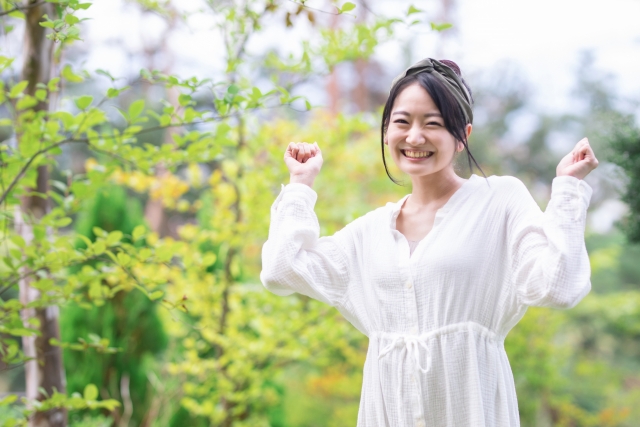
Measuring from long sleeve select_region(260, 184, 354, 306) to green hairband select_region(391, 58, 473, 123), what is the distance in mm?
357

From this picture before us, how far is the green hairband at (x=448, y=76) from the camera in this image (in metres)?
1.24

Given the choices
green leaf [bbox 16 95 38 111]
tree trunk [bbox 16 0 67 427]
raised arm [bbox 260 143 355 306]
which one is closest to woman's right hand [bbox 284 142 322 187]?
raised arm [bbox 260 143 355 306]

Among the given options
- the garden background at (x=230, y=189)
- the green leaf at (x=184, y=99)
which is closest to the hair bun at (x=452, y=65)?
the garden background at (x=230, y=189)

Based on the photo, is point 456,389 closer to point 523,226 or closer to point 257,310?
point 523,226

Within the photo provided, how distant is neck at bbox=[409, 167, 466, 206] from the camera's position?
1.31 meters

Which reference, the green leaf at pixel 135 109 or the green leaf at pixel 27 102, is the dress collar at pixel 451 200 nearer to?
the green leaf at pixel 135 109

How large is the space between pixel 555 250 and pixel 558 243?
0.01 meters

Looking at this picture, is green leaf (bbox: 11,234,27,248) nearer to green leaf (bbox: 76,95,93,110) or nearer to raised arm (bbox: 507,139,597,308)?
green leaf (bbox: 76,95,93,110)

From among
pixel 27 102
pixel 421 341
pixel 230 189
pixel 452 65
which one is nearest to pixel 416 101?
pixel 452 65

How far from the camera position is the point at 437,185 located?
1.32 metres

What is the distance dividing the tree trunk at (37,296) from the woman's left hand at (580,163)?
61.0 inches

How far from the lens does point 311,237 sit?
4.10 feet

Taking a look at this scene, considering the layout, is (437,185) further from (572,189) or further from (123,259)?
(123,259)

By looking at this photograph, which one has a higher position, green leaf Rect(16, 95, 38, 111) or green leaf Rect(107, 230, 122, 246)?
green leaf Rect(16, 95, 38, 111)
